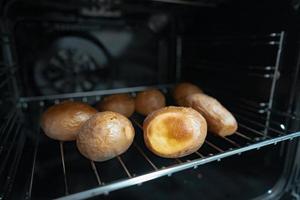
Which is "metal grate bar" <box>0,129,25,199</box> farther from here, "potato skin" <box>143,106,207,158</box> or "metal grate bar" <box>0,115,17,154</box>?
"potato skin" <box>143,106,207,158</box>

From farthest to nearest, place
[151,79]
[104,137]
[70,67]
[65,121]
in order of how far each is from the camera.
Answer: [151,79]
[70,67]
[65,121]
[104,137]

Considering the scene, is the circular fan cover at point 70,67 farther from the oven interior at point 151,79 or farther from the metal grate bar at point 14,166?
the metal grate bar at point 14,166

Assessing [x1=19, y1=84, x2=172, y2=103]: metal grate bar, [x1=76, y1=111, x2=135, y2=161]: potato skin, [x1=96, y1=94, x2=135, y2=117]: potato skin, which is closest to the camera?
[x1=76, y1=111, x2=135, y2=161]: potato skin

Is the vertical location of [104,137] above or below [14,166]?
above

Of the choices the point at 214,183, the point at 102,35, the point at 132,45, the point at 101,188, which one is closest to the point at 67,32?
the point at 102,35

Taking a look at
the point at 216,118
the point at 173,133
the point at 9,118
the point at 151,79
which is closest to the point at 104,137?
the point at 173,133

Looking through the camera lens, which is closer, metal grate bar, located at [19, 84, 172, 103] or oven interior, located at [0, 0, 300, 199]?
oven interior, located at [0, 0, 300, 199]

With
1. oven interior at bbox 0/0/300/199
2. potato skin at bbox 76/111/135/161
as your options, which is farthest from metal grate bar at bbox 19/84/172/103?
potato skin at bbox 76/111/135/161

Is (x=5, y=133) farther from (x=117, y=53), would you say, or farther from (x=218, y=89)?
(x=218, y=89)

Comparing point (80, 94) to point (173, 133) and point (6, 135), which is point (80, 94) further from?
point (173, 133)
